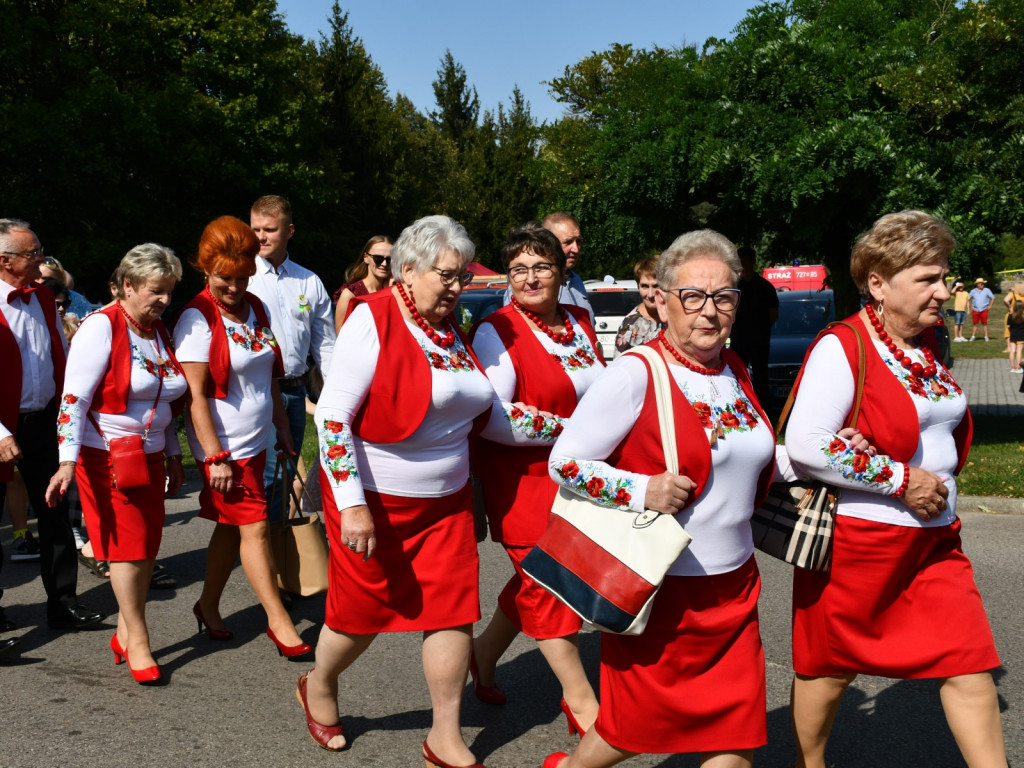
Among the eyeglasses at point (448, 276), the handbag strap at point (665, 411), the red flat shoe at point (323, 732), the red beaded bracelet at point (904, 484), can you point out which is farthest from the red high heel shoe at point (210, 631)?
the red beaded bracelet at point (904, 484)

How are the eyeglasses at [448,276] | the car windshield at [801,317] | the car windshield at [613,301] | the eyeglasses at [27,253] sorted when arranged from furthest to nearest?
1. the car windshield at [613,301]
2. the car windshield at [801,317]
3. the eyeglasses at [27,253]
4. the eyeglasses at [448,276]

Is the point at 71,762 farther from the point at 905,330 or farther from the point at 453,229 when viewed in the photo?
the point at 905,330

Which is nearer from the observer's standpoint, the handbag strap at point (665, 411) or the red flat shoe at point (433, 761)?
the handbag strap at point (665, 411)

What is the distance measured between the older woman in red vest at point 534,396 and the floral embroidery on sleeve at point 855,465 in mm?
1082

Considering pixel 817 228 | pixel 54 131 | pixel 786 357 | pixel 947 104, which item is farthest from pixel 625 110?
pixel 54 131

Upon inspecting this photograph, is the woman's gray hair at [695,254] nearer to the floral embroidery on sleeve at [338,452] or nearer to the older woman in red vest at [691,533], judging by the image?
the older woman in red vest at [691,533]

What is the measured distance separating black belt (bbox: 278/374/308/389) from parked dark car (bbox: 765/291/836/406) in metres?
8.38

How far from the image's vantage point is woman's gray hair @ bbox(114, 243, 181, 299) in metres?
4.69

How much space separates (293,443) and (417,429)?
2060 millimetres

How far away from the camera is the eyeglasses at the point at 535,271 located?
3.95 metres

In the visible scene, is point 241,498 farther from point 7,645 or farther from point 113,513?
point 7,645

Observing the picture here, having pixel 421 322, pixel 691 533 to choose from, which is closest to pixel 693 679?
pixel 691 533

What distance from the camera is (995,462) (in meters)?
9.34

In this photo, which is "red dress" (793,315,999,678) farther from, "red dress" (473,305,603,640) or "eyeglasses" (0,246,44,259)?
"eyeglasses" (0,246,44,259)
